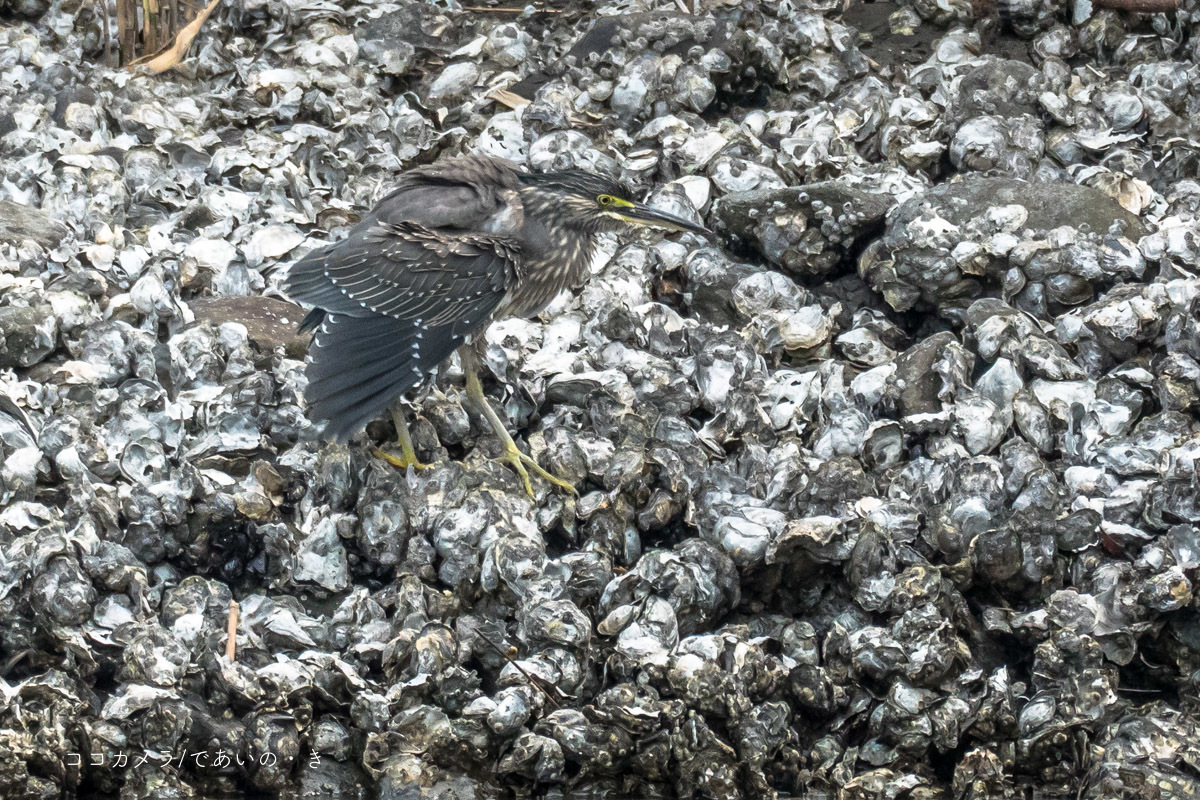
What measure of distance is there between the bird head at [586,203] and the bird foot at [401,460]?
91cm

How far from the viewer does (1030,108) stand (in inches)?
239

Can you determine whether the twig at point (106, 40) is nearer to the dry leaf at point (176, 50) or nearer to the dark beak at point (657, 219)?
the dry leaf at point (176, 50)

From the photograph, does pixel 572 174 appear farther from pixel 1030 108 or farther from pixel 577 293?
pixel 1030 108

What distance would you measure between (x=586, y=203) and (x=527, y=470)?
0.93 m

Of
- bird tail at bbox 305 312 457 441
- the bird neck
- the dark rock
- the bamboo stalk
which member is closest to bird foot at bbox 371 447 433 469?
bird tail at bbox 305 312 457 441

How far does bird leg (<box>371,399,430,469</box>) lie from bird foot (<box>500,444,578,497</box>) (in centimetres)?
26

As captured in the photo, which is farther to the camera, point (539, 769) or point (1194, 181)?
point (1194, 181)

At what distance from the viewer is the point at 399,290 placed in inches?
167

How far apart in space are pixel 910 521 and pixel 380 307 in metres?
1.65

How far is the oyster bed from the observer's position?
354 cm

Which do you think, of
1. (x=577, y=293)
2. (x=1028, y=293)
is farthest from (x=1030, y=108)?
(x=577, y=293)

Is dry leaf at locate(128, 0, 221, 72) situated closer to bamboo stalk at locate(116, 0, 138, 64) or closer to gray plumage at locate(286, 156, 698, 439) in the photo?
bamboo stalk at locate(116, 0, 138, 64)

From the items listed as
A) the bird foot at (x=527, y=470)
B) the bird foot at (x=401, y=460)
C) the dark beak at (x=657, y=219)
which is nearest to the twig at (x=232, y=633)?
the bird foot at (x=401, y=460)

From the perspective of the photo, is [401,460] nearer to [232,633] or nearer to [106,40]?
[232,633]
